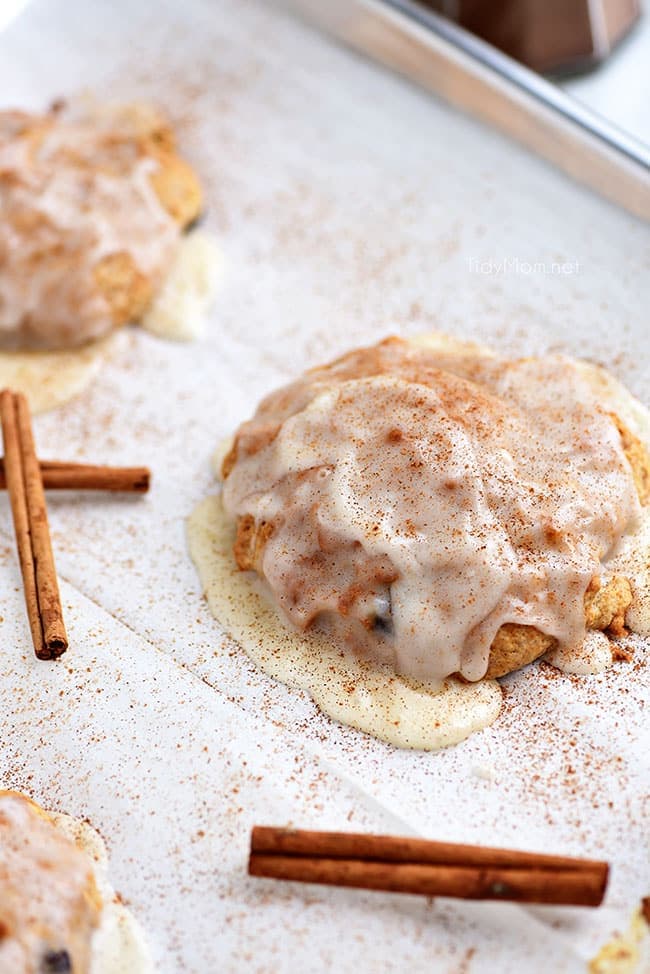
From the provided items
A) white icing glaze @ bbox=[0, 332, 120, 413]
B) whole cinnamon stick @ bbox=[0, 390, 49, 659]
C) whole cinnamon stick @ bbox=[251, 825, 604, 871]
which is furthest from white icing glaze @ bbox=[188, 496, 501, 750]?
white icing glaze @ bbox=[0, 332, 120, 413]

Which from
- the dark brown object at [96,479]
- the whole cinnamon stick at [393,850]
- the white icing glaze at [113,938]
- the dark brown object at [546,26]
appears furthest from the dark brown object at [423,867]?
the dark brown object at [546,26]

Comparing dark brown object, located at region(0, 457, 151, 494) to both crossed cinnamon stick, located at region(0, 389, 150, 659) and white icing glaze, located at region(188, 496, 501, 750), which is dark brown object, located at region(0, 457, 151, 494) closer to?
crossed cinnamon stick, located at region(0, 389, 150, 659)

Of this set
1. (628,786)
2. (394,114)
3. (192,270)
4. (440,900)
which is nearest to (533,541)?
(628,786)

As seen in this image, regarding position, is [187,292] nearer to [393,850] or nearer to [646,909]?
[393,850]

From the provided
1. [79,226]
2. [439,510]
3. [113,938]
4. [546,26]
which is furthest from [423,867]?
[546,26]

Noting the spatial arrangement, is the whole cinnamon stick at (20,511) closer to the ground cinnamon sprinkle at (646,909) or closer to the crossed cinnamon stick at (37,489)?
the crossed cinnamon stick at (37,489)

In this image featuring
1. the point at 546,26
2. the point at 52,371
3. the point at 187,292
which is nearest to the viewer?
the point at 52,371
